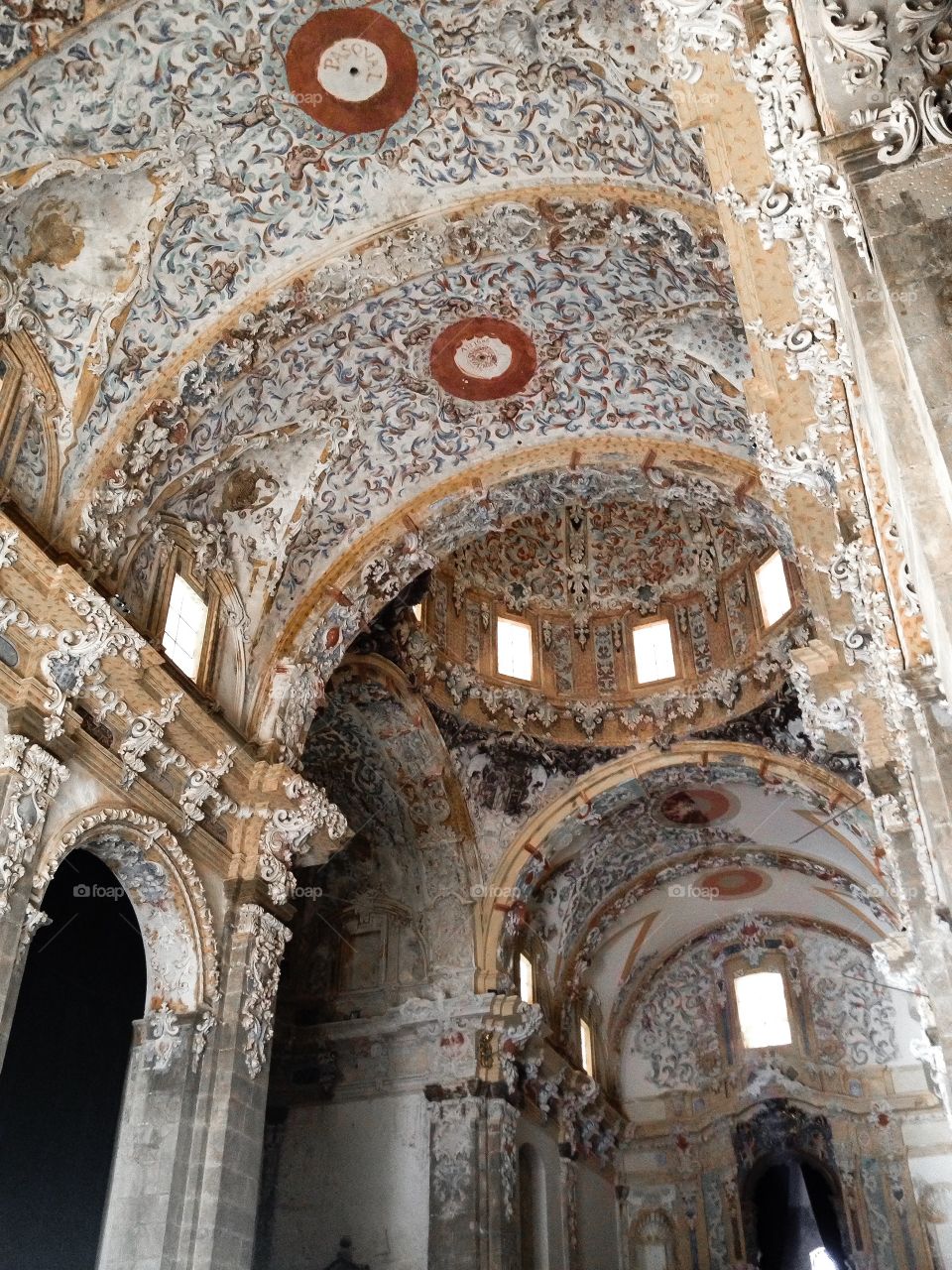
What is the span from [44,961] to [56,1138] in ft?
4.62

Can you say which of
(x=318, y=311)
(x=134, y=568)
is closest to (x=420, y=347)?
(x=318, y=311)

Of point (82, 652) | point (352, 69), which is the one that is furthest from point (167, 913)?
point (352, 69)

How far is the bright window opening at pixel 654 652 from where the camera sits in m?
16.3

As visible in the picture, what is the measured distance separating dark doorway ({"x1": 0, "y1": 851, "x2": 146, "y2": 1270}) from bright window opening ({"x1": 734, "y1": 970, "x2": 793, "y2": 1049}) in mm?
12475

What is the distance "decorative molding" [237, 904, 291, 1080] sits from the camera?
10023 mm

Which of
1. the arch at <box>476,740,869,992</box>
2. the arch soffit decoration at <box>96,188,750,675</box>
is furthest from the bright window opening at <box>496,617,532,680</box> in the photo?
the arch soffit decoration at <box>96,188,750,675</box>

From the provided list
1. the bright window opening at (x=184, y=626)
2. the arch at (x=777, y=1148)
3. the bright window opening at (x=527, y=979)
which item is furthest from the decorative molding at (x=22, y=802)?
the arch at (x=777, y=1148)

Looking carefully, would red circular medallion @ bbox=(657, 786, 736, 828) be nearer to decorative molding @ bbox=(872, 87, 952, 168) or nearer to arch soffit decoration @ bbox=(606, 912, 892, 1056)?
arch soffit decoration @ bbox=(606, 912, 892, 1056)

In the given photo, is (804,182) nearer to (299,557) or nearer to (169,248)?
(169,248)

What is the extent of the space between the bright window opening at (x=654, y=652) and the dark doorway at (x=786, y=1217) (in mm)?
8168

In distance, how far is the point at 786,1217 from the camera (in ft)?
57.9

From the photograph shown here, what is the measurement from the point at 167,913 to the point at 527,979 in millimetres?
7811

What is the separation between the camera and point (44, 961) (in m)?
9.52

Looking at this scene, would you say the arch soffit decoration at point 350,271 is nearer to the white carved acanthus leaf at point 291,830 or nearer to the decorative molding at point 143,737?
the decorative molding at point 143,737
